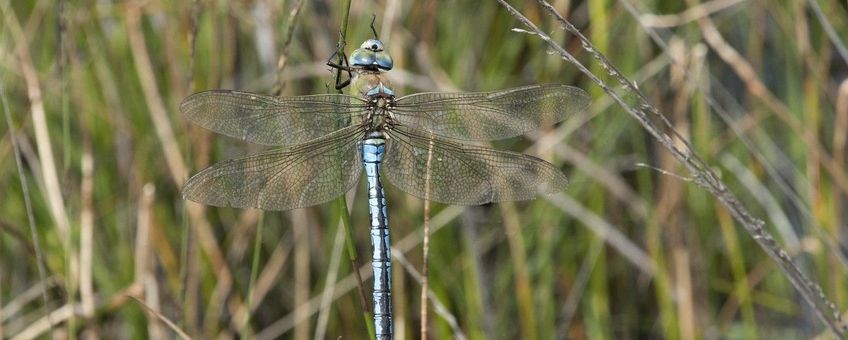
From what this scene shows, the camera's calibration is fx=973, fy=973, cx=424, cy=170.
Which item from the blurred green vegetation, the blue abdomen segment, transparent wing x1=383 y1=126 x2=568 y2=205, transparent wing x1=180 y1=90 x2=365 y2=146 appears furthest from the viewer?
the blurred green vegetation

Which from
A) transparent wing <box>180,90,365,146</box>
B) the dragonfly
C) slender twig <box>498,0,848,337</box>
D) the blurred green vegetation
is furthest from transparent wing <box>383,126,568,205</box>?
the blurred green vegetation

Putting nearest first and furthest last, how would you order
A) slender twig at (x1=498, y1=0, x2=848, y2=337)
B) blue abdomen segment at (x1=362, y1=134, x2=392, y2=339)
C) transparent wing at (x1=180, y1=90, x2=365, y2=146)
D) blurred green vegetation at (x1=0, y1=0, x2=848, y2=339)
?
slender twig at (x1=498, y1=0, x2=848, y2=337), blue abdomen segment at (x1=362, y1=134, x2=392, y2=339), transparent wing at (x1=180, y1=90, x2=365, y2=146), blurred green vegetation at (x1=0, y1=0, x2=848, y2=339)

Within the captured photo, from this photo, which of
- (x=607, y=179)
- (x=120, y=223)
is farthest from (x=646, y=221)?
(x=120, y=223)

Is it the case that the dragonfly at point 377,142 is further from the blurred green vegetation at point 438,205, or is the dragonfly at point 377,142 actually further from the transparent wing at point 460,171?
the blurred green vegetation at point 438,205

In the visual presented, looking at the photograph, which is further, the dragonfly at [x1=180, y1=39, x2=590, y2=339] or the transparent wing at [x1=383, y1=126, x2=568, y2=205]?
the transparent wing at [x1=383, y1=126, x2=568, y2=205]

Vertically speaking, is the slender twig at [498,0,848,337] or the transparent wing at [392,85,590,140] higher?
the transparent wing at [392,85,590,140]

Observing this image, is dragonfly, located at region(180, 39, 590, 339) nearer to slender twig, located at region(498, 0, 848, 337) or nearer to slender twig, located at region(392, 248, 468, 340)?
slender twig, located at region(392, 248, 468, 340)

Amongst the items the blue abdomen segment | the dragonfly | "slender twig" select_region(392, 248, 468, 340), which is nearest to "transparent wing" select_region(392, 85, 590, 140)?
the dragonfly

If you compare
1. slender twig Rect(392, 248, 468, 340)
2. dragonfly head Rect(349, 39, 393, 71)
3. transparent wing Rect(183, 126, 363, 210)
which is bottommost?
slender twig Rect(392, 248, 468, 340)

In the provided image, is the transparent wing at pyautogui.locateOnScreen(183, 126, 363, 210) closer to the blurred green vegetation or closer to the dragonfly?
the dragonfly
